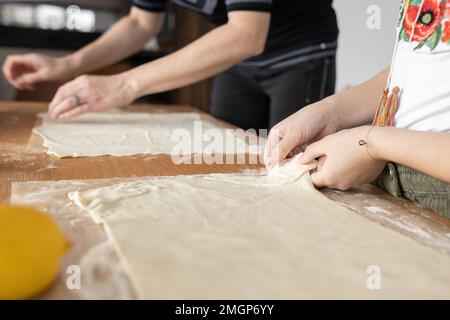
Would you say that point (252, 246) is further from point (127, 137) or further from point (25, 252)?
point (127, 137)

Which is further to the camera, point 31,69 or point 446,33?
point 31,69

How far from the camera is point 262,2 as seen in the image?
3.53ft

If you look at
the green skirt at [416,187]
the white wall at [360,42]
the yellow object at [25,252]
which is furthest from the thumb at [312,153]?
the white wall at [360,42]

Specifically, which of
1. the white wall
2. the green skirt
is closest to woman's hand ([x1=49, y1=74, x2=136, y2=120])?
the green skirt

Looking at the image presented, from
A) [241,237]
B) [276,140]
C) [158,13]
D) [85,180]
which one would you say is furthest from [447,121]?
[158,13]

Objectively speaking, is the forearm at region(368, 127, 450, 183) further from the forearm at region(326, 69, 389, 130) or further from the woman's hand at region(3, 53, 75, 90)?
the woman's hand at region(3, 53, 75, 90)

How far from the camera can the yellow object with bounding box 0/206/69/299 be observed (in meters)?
0.35

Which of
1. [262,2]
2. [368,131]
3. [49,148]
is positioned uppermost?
[262,2]

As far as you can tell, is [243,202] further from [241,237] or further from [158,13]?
[158,13]

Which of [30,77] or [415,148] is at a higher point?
[415,148]

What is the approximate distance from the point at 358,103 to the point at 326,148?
0.19m

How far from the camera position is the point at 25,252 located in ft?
1.17

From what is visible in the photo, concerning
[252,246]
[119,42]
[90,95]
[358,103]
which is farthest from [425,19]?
[119,42]
